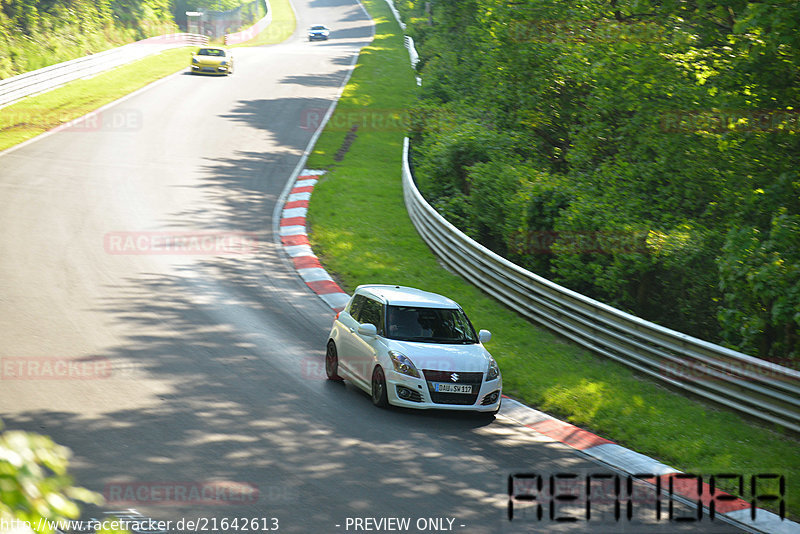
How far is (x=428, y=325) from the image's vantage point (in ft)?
37.6

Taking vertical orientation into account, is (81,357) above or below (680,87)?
below

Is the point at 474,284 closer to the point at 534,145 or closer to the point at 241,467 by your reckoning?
the point at 534,145

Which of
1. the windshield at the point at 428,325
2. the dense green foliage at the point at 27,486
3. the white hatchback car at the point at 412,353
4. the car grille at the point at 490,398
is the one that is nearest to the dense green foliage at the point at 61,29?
the white hatchback car at the point at 412,353

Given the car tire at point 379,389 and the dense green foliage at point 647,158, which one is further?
the dense green foliage at point 647,158

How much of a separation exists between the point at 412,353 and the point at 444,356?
44 centimetres

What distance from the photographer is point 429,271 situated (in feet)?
59.1

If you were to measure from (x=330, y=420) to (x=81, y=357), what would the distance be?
13.2ft

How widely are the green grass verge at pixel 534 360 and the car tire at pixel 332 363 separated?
2637 millimetres

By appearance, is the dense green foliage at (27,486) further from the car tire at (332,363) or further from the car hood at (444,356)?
the car tire at (332,363)

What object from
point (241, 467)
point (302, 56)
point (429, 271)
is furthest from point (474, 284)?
point (302, 56)

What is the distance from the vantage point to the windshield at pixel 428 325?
11234 millimetres

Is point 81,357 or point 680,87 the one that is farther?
point 680,87

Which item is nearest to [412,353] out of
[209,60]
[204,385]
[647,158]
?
[204,385]

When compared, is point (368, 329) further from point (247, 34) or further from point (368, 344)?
point (247, 34)
